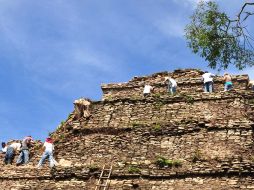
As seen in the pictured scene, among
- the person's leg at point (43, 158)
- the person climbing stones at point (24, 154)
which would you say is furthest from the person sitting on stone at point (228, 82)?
the person climbing stones at point (24, 154)

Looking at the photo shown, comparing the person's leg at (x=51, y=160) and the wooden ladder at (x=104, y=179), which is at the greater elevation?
the person's leg at (x=51, y=160)

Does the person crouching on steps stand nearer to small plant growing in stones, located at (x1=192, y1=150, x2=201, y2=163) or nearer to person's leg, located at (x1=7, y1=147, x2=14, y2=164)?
person's leg, located at (x1=7, y1=147, x2=14, y2=164)

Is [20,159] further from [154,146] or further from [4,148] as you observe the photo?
[154,146]

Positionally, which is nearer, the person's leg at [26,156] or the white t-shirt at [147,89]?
the person's leg at [26,156]

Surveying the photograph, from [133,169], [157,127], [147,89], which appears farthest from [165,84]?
[133,169]

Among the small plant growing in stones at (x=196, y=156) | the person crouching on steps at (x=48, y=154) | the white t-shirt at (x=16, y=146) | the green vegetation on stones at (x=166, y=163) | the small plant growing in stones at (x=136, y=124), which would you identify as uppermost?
the small plant growing in stones at (x=136, y=124)

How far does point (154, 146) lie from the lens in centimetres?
1694

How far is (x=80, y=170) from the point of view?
16.0m

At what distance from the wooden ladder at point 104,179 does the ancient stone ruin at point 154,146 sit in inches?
2.4

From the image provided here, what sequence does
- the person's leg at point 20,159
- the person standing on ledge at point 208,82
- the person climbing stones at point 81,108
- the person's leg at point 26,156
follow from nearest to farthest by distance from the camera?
1. the person's leg at point 26,156
2. the person's leg at point 20,159
3. the person climbing stones at point 81,108
4. the person standing on ledge at point 208,82

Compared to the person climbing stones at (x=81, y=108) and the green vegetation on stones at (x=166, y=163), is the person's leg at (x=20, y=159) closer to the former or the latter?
the person climbing stones at (x=81, y=108)

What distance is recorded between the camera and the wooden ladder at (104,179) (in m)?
15.3

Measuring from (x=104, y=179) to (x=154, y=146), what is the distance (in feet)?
7.64

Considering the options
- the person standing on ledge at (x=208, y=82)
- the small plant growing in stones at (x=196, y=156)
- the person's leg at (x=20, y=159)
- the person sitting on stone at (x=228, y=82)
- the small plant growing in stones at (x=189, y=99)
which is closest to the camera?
the small plant growing in stones at (x=196, y=156)
